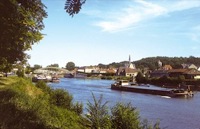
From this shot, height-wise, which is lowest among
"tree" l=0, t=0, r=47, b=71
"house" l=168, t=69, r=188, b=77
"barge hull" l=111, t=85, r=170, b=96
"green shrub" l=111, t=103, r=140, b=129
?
"barge hull" l=111, t=85, r=170, b=96

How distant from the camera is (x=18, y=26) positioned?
62.5ft

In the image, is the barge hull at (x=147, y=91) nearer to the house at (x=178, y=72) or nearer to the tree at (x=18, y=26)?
the house at (x=178, y=72)

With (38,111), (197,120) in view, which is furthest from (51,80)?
(38,111)

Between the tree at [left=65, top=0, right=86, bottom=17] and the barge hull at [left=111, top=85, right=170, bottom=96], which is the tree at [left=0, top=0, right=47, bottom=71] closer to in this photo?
the tree at [left=65, top=0, right=86, bottom=17]

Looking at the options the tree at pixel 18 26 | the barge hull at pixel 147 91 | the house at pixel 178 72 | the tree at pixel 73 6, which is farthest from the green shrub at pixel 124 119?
the house at pixel 178 72

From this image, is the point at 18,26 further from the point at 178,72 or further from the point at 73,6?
the point at 178,72

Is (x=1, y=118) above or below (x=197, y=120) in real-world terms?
above

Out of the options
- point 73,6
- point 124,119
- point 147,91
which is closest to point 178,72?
point 147,91

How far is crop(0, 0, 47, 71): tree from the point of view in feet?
40.8

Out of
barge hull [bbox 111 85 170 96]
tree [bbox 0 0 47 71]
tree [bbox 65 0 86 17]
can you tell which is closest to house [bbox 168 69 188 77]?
barge hull [bbox 111 85 170 96]

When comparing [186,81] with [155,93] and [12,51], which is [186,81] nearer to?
[155,93]

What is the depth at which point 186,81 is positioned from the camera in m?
101

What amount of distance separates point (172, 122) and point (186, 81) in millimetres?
70273

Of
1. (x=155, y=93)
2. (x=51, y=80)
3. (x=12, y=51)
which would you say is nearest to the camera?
(x=12, y=51)
